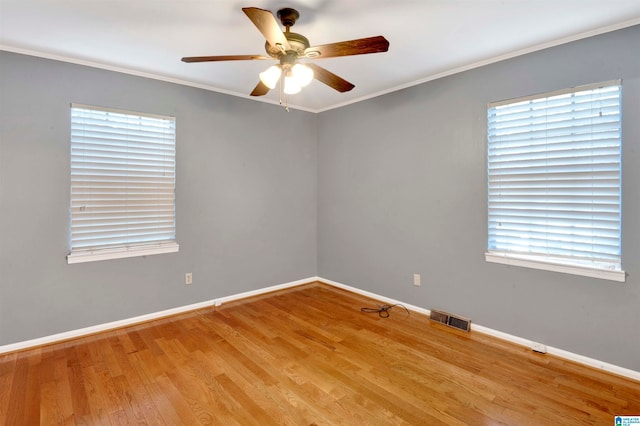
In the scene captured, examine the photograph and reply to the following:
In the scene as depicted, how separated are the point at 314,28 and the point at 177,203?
2224mm

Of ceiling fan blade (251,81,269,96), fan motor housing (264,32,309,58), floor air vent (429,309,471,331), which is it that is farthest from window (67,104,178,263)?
floor air vent (429,309,471,331)

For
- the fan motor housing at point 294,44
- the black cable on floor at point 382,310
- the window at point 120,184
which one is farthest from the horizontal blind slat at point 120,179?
the black cable on floor at point 382,310

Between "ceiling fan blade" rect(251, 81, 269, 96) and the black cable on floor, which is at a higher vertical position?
"ceiling fan blade" rect(251, 81, 269, 96)

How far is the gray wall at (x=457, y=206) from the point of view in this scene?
7.64ft

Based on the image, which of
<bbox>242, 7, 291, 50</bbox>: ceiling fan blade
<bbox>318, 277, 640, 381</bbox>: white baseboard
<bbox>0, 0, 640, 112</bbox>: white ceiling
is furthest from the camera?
<bbox>318, 277, 640, 381</bbox>: white baseboard

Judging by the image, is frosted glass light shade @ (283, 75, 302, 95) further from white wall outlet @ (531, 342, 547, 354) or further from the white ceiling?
white wall outlet @ (531, 342, 547, 354)

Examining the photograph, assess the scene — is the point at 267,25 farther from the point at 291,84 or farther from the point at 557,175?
the point at 557,175

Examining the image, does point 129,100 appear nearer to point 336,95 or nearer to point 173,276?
point 173,276

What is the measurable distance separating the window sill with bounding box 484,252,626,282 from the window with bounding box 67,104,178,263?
→ 10.4 feet

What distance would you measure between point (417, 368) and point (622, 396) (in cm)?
125

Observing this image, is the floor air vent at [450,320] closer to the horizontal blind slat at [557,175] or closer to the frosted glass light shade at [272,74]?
the horizontal blind slat at [557,175]

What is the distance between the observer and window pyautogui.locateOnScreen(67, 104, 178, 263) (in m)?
2.95

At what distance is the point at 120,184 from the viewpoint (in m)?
3.14

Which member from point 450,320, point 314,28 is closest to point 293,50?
point 314,28
